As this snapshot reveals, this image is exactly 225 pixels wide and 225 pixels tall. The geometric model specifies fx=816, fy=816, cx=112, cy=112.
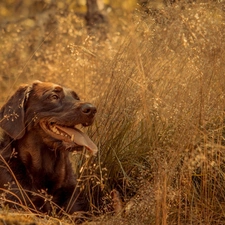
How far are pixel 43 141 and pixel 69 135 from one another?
211 millimetres

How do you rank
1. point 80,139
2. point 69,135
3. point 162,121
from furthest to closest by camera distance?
point 162,121 → point 69,135 → point 80,139

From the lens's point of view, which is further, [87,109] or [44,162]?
[44,162]

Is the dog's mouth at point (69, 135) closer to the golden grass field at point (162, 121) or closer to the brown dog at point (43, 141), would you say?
the brown dog at point (43, 141)

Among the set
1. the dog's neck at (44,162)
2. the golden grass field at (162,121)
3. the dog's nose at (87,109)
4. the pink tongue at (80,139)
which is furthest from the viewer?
the dog's neck at (44,162)

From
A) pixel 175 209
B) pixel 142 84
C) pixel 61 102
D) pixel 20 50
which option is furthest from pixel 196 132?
pixel 20 50

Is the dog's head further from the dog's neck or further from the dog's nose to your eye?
the dog's neck

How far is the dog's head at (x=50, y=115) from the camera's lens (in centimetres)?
555

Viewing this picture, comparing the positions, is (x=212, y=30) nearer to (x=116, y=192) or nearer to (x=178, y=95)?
(x=178, y=95)

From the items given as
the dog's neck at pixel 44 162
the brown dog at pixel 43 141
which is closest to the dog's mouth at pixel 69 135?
the brown dog at pixel 43 141

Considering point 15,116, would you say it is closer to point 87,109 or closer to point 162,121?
point 87,109

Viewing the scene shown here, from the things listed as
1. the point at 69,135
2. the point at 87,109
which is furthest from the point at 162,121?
the point at 69,135

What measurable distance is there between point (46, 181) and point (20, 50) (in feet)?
18.4

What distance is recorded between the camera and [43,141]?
5.67 meters

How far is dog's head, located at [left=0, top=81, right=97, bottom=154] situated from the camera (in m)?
5.55
